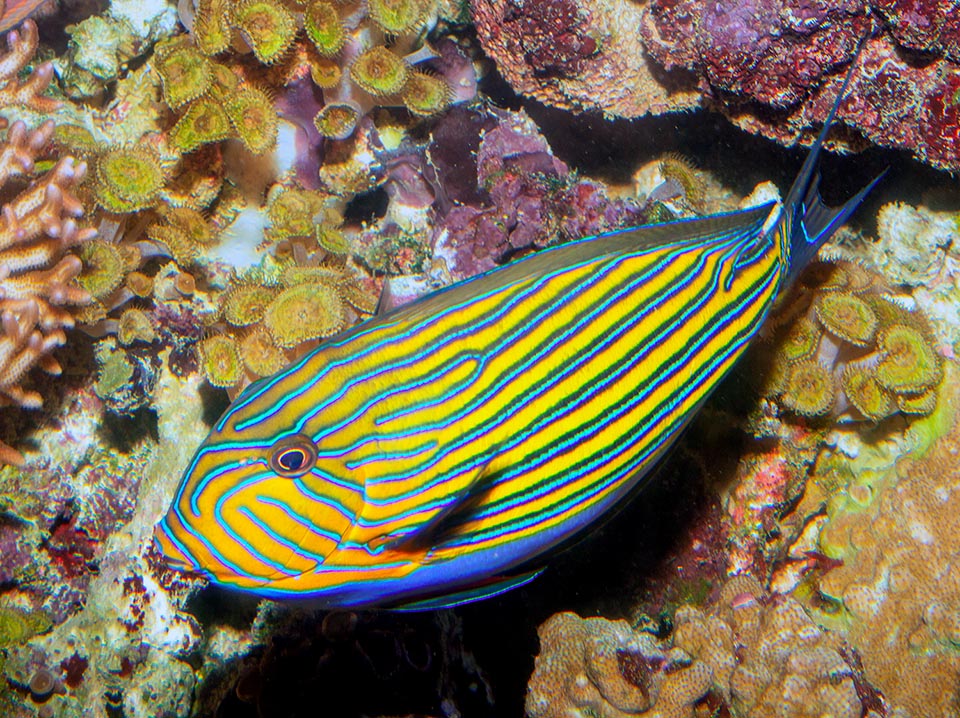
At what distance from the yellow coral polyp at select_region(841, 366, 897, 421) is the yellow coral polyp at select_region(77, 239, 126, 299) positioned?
3.97 metres

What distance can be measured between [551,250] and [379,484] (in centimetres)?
95

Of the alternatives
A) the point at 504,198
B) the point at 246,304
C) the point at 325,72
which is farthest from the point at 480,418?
the point at 325,72

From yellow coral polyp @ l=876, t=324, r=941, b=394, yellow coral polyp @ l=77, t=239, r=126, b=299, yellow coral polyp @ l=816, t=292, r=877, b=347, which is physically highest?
yellow coral polyp @ l=77, t=239, r=126, b=299

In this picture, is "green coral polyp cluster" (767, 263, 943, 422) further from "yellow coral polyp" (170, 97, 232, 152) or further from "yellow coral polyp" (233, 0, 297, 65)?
"yellow coral polyp" (170, 97, 232, 152)

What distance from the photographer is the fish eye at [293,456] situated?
1.78 meters

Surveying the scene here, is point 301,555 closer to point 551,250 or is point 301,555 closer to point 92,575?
point 551,250

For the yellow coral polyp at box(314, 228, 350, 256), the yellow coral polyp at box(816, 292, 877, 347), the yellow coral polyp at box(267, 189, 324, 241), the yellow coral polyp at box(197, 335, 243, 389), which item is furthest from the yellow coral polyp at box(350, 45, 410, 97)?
the yellow coral polyp at box(816, 292, 877, 347)

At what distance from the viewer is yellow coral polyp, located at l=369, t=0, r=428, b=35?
12.7ft

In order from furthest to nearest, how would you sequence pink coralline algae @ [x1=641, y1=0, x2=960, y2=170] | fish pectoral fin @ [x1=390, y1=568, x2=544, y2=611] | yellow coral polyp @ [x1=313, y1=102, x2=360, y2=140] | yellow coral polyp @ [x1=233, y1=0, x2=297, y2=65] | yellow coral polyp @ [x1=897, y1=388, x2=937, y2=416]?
yellow coral polyp @ [x1=313, y1=102, x2=360, y2=140] < yellow coral polyp @ [x1=233, y1=0, x2=297, y2=65] < yellow coral polyp @ [x1=897, y1=388, x2=937, y2=416] < pink coralline algae @ [x1=641, y1=0, x2=960, y2=170] < fish pectoral fin @ [x1=390, y1=568, x2=544, y2=611]

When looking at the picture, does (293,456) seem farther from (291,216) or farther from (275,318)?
(291,216)

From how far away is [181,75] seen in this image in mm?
3760

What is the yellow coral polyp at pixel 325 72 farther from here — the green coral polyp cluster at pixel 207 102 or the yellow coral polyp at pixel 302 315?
the yellow coral polyp at pixel 302 315

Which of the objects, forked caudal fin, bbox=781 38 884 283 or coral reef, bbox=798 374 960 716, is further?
coral reef, bbox=798 374 960 716

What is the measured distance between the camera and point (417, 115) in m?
4.29
